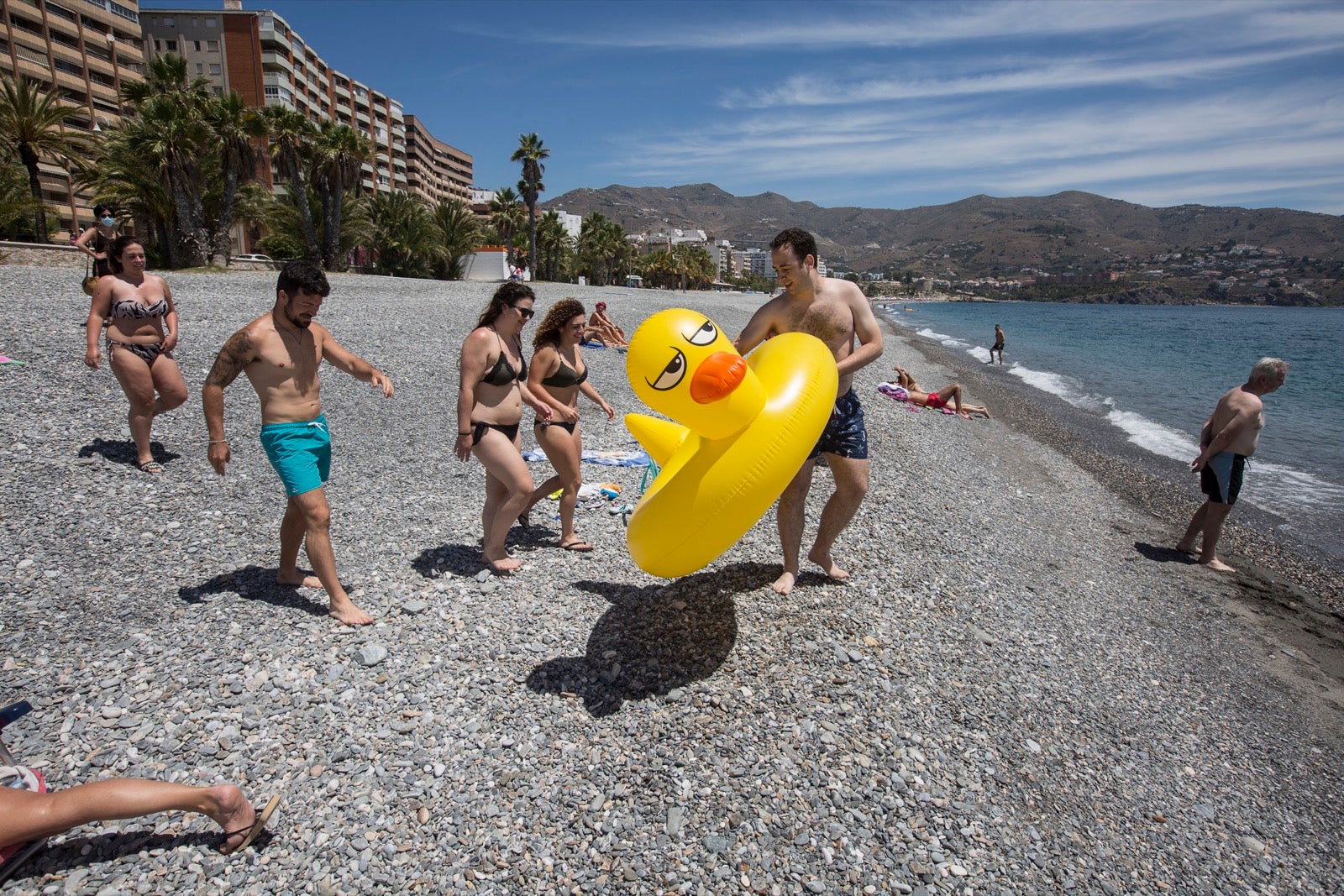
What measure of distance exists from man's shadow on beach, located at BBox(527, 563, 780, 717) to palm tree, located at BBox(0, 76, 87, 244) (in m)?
33.1

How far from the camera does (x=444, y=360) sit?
42.7 feet

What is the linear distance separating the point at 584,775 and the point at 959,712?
2.05 meters

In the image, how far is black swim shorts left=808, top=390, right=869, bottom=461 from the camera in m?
4.39

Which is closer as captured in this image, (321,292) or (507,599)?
(321,292)

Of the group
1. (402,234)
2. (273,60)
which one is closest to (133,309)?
(402,234)

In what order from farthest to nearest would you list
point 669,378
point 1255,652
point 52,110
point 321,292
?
point 52,110 → point 1255,652 → point 321,292 → point 669,378

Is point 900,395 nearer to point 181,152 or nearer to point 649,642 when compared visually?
point 649,642

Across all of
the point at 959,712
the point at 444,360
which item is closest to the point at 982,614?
the point at 959,712

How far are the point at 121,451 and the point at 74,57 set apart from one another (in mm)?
73800

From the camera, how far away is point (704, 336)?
341 centimetres

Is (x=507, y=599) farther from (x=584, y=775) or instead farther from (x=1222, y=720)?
(x=1222, y=720)

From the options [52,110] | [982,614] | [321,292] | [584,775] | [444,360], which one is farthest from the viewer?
[52,110]

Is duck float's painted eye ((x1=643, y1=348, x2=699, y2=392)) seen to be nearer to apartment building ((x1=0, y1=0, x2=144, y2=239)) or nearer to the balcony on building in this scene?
apartment building ((x1=0, y1=0, x2=144, y2=239))

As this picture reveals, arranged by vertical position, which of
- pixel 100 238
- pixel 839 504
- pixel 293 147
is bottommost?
pixel 839 504
